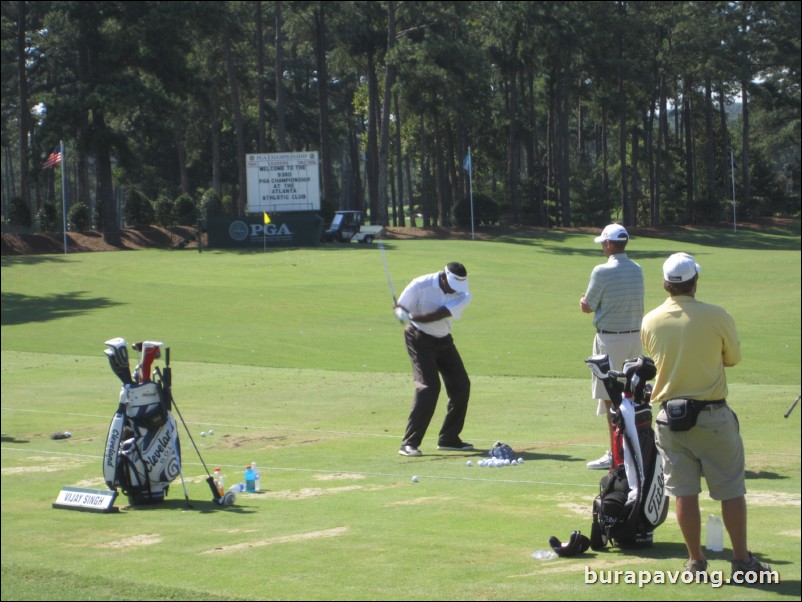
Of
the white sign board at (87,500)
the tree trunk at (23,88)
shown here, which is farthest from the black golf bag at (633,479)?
the tree trunk at (23,88)

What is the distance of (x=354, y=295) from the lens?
35.4 m

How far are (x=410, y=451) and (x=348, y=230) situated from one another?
4689 cm

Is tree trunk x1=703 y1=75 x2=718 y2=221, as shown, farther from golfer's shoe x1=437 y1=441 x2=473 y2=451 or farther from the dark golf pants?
golfer's shoe x1=437 y1=441 x2=473 y2=451

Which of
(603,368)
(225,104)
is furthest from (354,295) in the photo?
(225,104)

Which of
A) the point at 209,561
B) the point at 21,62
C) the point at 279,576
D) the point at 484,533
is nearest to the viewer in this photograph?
the point at 279,576

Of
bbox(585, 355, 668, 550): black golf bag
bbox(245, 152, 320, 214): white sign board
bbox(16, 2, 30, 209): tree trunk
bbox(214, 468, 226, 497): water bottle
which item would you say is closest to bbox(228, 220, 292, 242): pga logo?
bbox(245, 152, 320, 214): white sign board

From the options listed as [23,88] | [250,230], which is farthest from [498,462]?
[23,88]

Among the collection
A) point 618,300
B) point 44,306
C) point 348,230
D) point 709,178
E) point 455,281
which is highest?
point 709,178

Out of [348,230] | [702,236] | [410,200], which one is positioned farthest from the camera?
[410,200]

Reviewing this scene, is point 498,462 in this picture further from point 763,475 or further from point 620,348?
point 763,475

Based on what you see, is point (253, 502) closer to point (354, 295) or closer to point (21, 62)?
point (354, 295)

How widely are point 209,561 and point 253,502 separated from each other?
233cm

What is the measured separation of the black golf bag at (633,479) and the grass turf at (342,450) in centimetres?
16

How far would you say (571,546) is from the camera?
21.9ft
